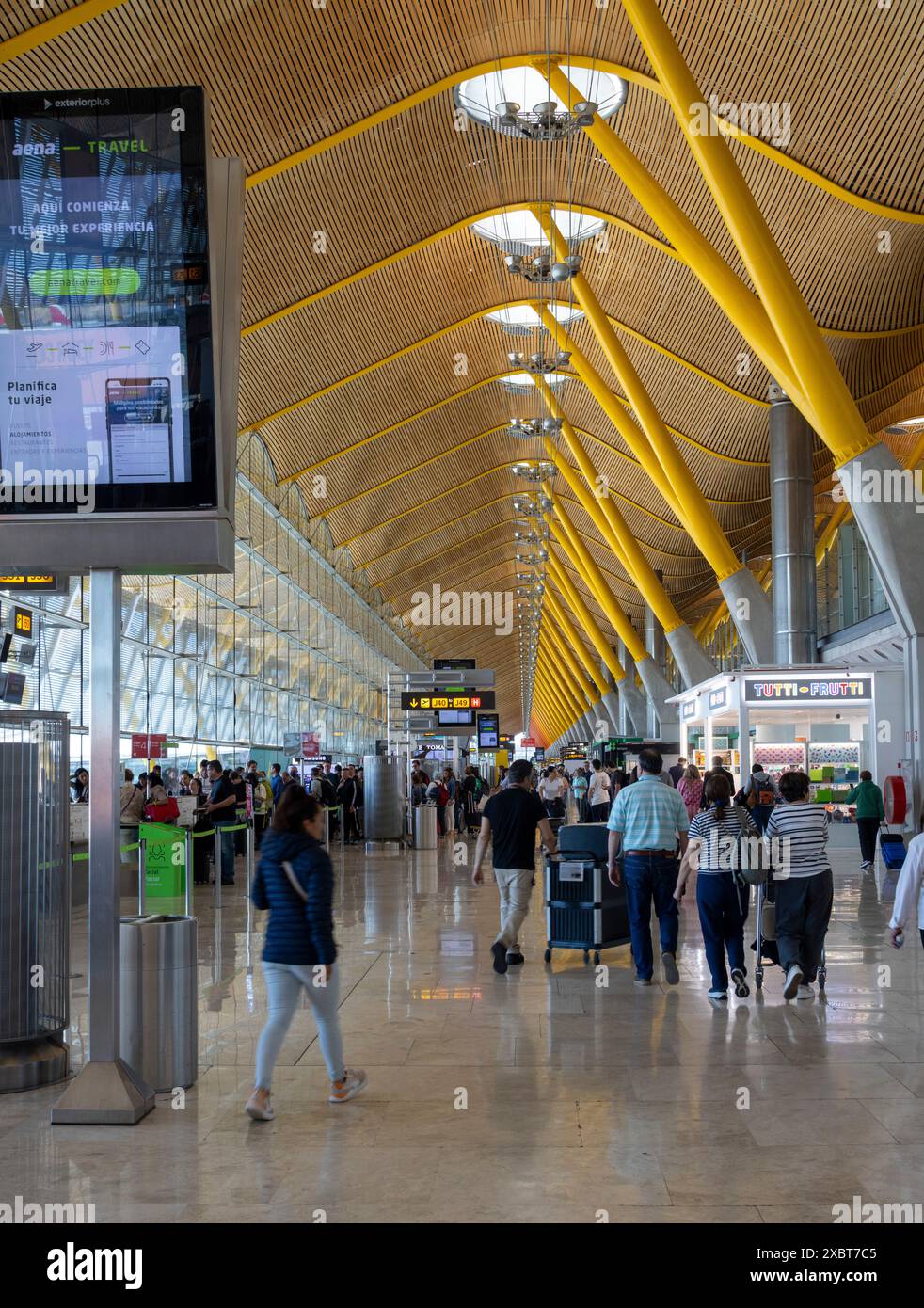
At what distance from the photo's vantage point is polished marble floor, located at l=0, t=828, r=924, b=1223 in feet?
15.0

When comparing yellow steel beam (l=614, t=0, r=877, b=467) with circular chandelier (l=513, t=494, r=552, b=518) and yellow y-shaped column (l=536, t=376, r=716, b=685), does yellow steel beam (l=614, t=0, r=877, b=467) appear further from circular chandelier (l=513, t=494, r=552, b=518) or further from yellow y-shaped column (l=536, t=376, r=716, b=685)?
circular chandelier (l=513, t=494, r=552, b=518)

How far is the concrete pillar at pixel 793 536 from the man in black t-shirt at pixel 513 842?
18.4 metres

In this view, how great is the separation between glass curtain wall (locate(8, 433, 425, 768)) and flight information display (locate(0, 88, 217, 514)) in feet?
44.0

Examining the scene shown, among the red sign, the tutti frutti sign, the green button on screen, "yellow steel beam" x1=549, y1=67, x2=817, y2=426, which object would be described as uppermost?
"yellow steel beam" x1=549, y1=67, x2=817, y2=426

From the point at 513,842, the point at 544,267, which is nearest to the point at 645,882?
the point at 513,842

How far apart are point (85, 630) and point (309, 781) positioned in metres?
8.18

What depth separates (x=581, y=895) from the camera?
33.5 feet

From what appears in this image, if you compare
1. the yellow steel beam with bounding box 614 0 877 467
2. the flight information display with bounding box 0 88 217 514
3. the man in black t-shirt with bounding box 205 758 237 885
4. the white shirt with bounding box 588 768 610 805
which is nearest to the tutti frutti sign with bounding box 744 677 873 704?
the yellow steel beam with bounding box 614 0 877 467

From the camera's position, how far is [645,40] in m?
17.5

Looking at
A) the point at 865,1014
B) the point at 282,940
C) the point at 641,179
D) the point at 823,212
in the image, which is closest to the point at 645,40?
the point at 641,179

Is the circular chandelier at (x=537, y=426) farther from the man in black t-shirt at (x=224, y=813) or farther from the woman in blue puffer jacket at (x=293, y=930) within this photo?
the woman in blue puffer jacket at (x=293, y=930)

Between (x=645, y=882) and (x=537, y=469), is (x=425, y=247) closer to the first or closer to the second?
(x=537, y=469)

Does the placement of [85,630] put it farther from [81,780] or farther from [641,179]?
[641,179]

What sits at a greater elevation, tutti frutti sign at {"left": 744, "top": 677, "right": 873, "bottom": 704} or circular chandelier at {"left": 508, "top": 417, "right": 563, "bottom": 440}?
circular chandelier at {"left": 508, "top": 417, "right": 563, "bottom": 440}
